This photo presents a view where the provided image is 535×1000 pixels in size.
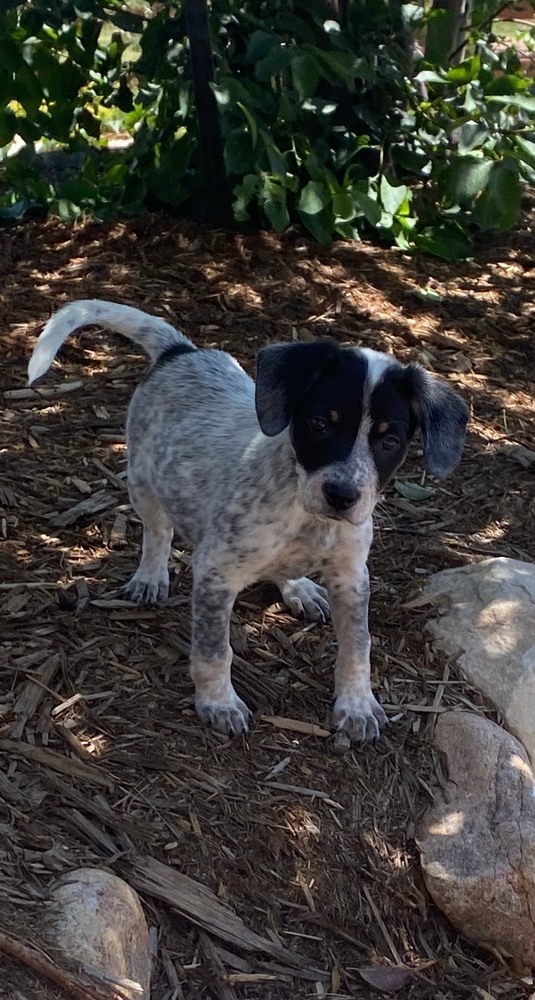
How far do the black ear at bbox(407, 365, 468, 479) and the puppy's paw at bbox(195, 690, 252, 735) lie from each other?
3.44 feet

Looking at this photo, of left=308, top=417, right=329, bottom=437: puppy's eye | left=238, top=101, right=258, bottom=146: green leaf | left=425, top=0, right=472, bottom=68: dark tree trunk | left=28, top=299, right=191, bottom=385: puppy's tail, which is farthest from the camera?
left=425, top=0, right=472, bottom=68: dark tree trunk

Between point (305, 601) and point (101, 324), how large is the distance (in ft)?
4.30

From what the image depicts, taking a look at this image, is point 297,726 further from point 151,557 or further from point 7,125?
point 7,125

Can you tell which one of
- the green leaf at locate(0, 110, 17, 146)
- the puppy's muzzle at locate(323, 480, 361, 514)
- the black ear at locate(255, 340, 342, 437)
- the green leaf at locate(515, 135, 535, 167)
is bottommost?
the green leaf at locate(0, 110, 17, 146)

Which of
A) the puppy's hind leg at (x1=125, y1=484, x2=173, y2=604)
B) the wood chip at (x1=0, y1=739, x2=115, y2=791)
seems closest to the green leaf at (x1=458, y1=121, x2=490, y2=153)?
the puppy's hind leg at (x1=125, y1=484, x2=173, y2=604)

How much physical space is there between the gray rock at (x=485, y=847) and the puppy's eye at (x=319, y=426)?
4.24 feet

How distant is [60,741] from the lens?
3703mm

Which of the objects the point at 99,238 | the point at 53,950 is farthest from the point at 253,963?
the point at 99,238

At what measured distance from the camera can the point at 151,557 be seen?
4.48m

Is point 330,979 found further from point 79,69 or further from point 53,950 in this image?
point 79,69

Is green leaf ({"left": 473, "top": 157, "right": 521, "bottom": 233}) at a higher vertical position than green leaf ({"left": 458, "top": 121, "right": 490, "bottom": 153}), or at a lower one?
lower

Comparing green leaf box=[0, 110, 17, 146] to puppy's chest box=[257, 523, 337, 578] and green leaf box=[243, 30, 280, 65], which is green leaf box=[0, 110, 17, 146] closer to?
green leaf box=[243, 30, 280, 65]

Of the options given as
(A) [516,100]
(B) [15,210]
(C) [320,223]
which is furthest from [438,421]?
(B) [15,210]

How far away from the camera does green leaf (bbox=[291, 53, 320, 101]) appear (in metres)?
5.73
